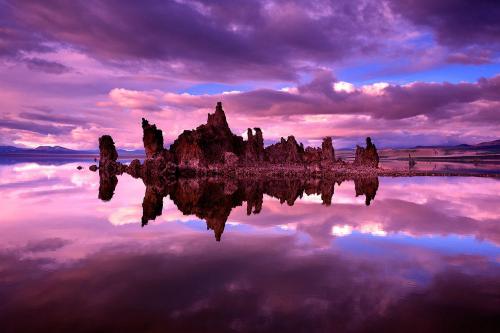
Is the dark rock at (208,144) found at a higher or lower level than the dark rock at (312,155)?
higher

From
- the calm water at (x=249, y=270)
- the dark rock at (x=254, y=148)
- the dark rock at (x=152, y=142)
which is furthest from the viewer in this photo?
the dark rock at (x=254, y=148)

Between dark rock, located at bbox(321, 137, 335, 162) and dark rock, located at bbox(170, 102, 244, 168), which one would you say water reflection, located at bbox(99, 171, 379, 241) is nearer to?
dark rock, located at bbox(170, 102, 244, 168)

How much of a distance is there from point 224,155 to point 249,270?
77.7 metres

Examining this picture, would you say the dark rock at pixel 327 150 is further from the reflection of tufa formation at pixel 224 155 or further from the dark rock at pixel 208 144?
→ the dark rock at pixel 208 144

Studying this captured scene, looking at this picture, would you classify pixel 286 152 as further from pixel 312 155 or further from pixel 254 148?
pixel 254 148

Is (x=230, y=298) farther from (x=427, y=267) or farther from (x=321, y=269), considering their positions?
(x=427, y=267)

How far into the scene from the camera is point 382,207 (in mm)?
33250

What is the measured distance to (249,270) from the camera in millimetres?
15336

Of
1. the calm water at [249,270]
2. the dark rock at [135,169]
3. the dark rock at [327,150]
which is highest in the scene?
the dark rock at [327,150]

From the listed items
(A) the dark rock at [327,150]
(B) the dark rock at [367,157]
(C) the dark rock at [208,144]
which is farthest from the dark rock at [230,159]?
(B) the dark rock at [367,157]

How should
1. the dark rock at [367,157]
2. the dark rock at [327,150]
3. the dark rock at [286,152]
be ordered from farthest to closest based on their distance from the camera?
1. the dark rock at [286,152]
2. the dark rock at [327,150]
3. the dark rock at [367,157]

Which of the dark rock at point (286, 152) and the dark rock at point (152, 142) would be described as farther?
the dark rock at point (286, 152)

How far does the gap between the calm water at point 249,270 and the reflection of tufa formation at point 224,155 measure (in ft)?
168

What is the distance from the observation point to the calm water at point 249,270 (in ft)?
35.1
